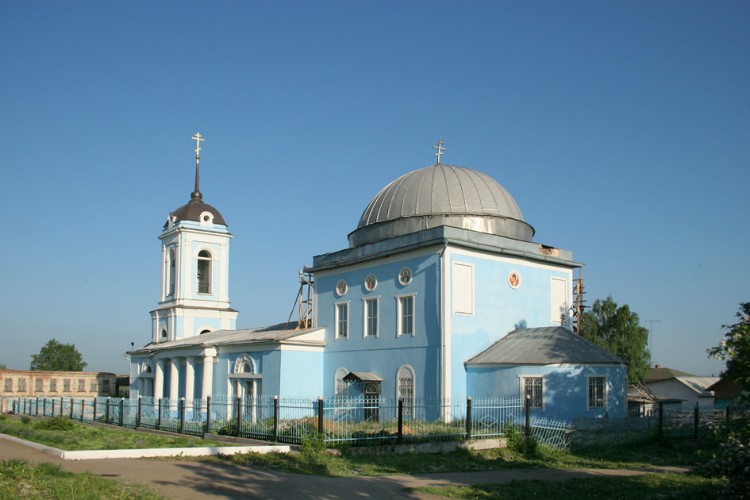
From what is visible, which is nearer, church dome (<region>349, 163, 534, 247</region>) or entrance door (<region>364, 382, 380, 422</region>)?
entrance door (<region>364, 382, 380, 422</region>)

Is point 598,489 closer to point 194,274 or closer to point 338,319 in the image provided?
point 338,319

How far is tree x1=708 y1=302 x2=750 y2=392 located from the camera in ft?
32.9

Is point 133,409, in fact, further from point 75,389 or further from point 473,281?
point 75,389

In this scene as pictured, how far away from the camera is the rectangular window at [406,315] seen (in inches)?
969

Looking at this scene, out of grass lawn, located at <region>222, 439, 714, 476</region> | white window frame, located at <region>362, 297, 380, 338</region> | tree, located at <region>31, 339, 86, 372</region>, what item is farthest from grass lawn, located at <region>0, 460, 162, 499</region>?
tree, located at <region>31, 339, 86, 372</region>

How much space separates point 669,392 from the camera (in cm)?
4919

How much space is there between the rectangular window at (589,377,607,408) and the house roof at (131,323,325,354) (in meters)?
10.4

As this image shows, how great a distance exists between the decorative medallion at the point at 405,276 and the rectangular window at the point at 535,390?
208 inches

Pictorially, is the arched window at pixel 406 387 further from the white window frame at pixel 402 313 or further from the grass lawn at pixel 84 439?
the grass lawn at pixel 84 439

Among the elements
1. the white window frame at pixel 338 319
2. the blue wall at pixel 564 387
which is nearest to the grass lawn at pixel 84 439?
the blue wall at pixel 564 387

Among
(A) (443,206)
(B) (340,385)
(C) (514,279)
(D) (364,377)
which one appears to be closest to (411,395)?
(D) (364,377)

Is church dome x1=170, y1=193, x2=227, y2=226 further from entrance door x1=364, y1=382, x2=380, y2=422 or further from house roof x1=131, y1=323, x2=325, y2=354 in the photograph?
entrance door x1=364, y1=382, x2=380, y2=422

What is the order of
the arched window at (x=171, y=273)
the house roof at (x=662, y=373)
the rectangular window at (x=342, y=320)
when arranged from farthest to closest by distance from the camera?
1. the house roof at (x=662, y=373)
2. the arched window at (x=171, y=273)
3. the rectangular window at (x=342, y=320)

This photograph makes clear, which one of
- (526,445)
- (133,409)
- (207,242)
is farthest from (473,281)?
(207,242)
